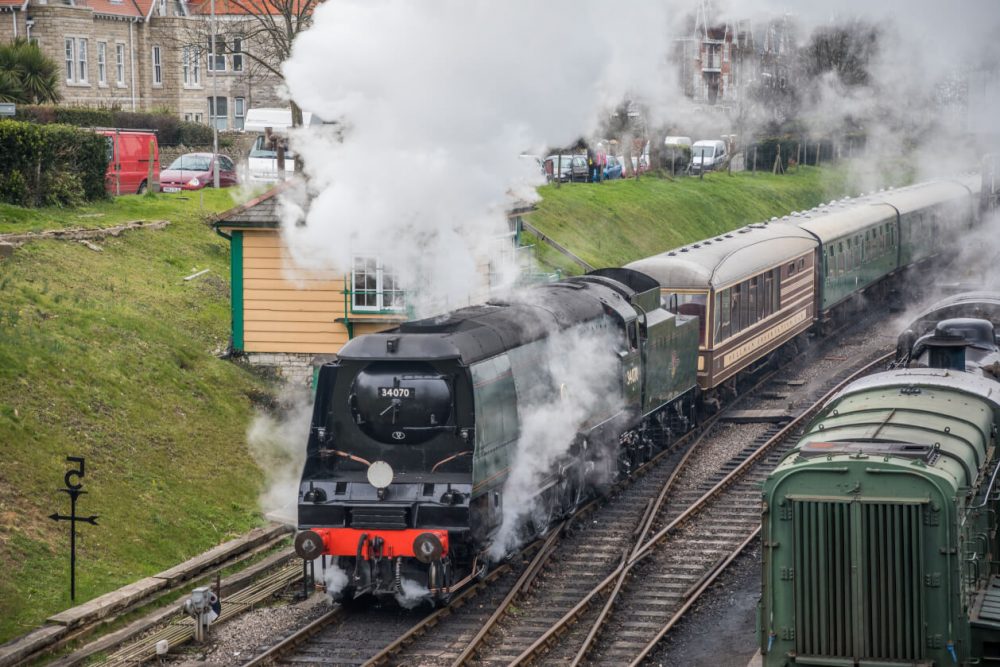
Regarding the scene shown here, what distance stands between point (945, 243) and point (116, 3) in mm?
30504

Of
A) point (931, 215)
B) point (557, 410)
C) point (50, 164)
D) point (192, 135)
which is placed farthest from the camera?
point (192, 135)

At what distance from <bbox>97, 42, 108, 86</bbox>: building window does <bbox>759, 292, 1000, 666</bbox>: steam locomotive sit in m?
41.4

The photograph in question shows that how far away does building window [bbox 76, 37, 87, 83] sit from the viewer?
1817 inches

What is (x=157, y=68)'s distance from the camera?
5106 cm

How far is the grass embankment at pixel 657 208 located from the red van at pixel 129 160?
9.90 meters

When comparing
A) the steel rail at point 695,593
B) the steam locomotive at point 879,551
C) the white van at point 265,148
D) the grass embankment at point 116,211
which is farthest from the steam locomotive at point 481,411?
the white van at point 265,148

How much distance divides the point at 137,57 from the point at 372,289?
3345cm

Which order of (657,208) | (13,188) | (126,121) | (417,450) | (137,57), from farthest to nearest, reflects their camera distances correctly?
1. (137,57)
2. (657,208)
3. (126,121)
4. (13,188)
5. (417,450)

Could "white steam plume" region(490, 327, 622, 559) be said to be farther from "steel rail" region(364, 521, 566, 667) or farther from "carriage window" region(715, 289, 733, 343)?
"carriage window" region(715, 289, 733, 343)

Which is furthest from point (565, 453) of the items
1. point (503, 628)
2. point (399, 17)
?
point (399, 17)

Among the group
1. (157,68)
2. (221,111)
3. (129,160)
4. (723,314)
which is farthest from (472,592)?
(221,111)

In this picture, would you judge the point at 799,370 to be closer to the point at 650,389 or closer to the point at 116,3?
the point at 650,389

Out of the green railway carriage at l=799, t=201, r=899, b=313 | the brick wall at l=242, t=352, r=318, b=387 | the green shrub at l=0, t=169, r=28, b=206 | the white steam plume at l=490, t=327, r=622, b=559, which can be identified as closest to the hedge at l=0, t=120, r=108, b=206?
the green shrub at l=0, t=169, r=28, b=206

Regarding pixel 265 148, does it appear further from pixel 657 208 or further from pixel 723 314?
pixel 723 314
